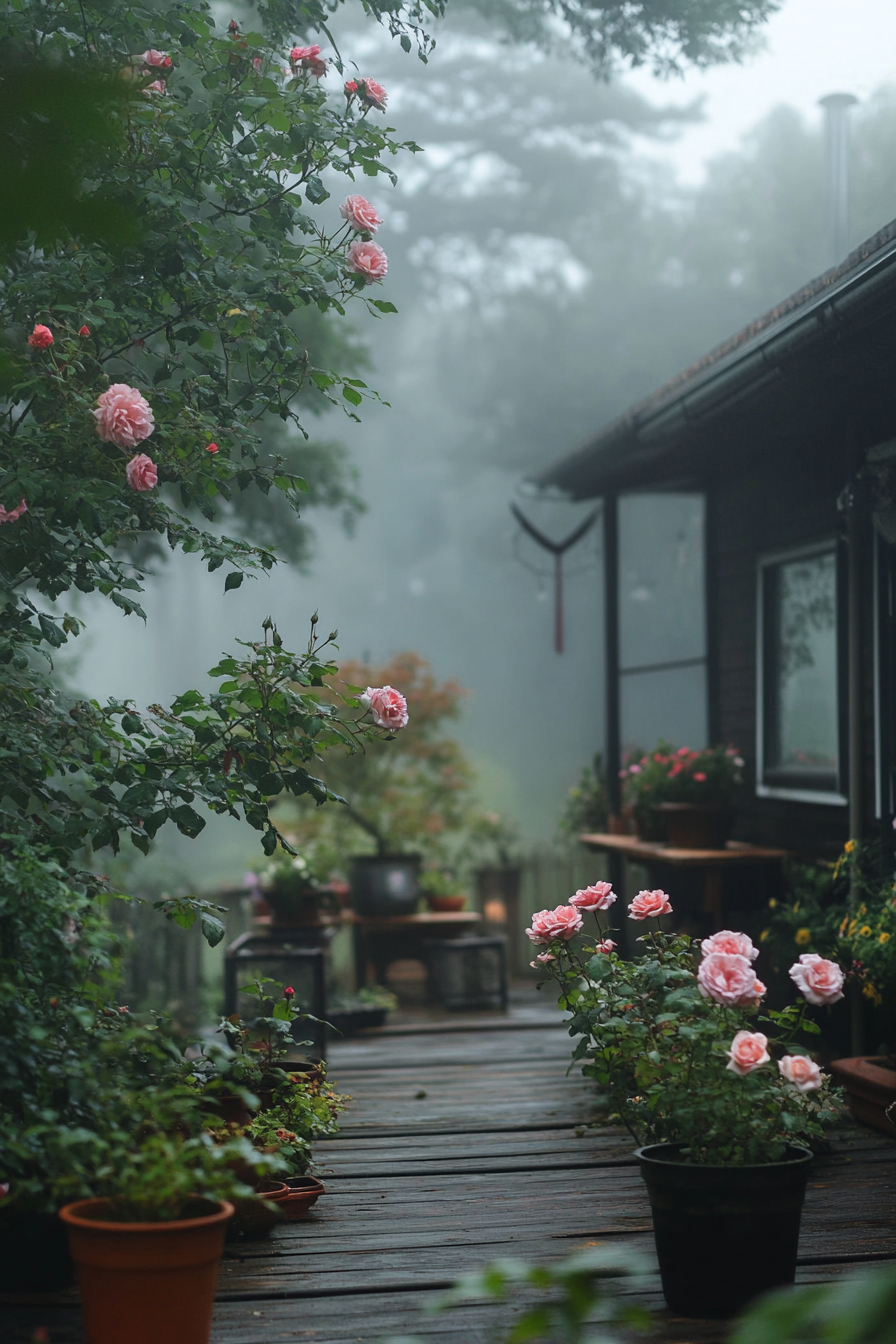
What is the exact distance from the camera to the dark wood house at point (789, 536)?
15.4 feet

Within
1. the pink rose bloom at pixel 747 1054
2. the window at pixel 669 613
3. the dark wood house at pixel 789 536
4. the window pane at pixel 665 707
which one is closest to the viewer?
the pink rose bloom at pixel 747 1054

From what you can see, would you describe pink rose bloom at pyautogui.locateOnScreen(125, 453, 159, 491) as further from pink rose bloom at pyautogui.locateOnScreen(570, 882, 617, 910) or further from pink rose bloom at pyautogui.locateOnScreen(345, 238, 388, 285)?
pink rose bloom at pyautogui.locateOnScreen(570, 882, 617, 910)

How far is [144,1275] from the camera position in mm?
2266

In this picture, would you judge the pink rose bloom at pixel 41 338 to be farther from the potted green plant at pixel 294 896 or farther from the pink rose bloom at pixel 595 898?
the potted green plant at pixel 294 896

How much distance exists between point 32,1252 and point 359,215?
2623 millimetres

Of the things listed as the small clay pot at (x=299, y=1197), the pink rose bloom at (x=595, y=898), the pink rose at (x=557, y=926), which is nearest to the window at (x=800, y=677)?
the pink rose bloom at (x=595, y=898)

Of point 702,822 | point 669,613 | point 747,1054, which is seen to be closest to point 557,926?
point 747,1054

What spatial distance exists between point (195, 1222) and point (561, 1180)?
1836 mm

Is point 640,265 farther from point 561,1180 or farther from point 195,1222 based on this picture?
point 195,1222

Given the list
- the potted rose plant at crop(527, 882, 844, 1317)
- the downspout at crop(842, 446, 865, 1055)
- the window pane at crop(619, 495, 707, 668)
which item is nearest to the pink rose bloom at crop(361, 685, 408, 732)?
the potted rose plant at crop(527, 882, 844, 1317)

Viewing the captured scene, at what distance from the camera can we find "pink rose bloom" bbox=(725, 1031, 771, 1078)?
8.42 feet

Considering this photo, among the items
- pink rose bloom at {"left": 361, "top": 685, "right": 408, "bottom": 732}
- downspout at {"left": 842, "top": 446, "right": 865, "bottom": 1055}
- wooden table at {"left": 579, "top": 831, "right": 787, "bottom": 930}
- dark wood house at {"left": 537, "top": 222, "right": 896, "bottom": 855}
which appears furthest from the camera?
wooden table at {"left": 579, "top": 831, "right": 787, "bottom": 930}

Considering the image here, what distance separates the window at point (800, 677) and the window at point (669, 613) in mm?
783

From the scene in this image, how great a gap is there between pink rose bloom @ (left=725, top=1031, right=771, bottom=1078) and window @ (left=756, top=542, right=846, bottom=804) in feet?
10.3
